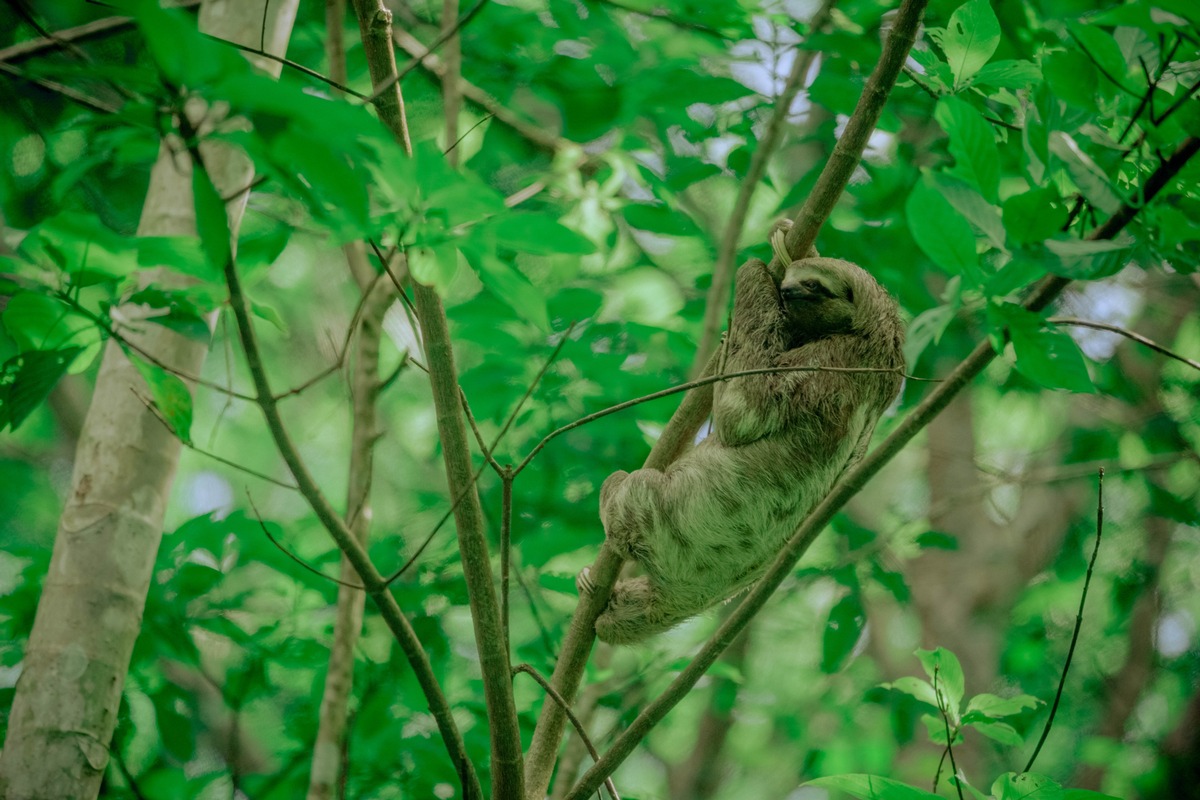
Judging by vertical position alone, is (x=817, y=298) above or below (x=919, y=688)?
above

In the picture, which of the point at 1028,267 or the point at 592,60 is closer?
the point at 1028,267

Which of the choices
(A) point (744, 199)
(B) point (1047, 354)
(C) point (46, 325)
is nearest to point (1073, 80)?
(B) point (1047, 354)

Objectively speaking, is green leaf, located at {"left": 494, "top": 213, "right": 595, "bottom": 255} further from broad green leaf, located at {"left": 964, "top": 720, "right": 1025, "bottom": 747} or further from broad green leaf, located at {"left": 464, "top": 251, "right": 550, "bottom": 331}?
broad green leaf, located at {"left": 964, "top": 720, "right": 1025, "bottom": 747}

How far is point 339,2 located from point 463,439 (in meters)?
3.02

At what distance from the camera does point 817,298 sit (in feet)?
16.3

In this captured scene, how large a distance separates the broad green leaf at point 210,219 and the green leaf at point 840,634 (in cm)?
542

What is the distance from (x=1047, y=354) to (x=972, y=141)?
1.79 ft

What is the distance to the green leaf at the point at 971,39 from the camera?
112 inches

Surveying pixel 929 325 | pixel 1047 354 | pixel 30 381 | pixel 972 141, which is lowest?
pixel 1047 354

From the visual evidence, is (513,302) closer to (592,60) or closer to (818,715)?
(592,60)

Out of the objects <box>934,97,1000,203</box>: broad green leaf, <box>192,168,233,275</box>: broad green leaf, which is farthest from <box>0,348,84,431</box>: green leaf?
<box>934,97,1000,203</box>: broad green leaf

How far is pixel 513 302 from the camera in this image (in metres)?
2.29

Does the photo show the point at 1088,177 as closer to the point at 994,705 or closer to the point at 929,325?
the point at 929,325

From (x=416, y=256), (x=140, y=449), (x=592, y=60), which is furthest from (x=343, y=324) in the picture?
(x=416, y=256)
